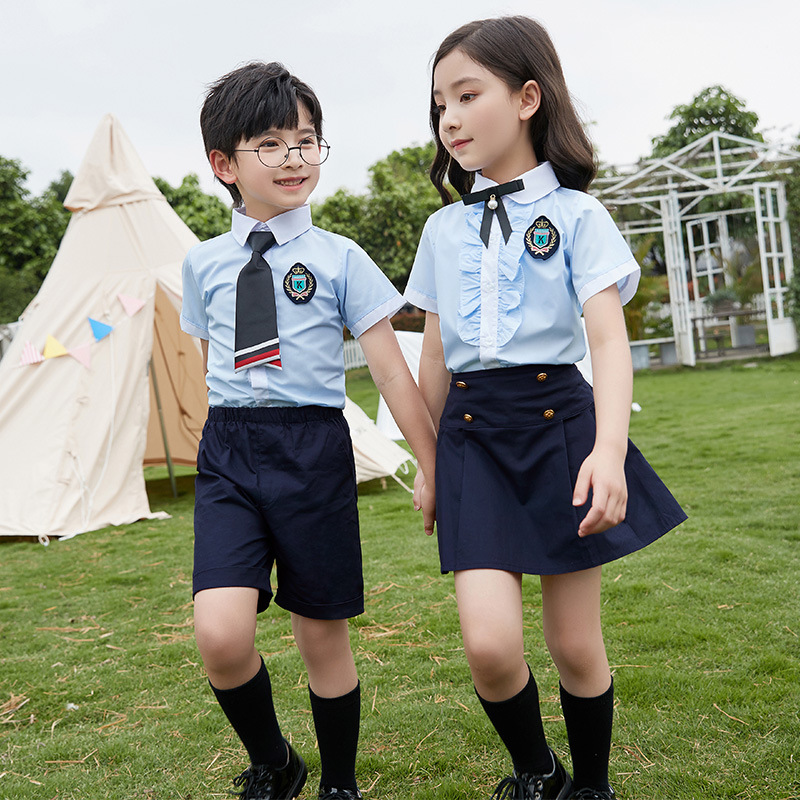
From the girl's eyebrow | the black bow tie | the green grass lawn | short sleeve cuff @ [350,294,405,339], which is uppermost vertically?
the girl's eyebrow

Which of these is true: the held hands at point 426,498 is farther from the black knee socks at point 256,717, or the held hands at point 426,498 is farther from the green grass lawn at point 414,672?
the green grass lawn at point 414,672

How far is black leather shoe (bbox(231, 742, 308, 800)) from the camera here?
84.5 inches

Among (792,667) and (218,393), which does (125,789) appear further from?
(792,667)

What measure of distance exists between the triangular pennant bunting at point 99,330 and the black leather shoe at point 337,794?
516 centimetres

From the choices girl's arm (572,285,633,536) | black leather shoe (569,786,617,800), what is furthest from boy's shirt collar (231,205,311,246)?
black leather shoe (569,786,617,800)

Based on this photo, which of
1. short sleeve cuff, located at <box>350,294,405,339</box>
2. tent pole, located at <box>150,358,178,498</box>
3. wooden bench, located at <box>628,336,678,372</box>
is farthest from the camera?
wooden bench, located at <box>628,336,678,372</box>

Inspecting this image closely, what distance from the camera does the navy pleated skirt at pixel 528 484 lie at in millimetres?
1874

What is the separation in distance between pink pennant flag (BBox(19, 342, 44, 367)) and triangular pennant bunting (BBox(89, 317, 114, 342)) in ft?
1.36

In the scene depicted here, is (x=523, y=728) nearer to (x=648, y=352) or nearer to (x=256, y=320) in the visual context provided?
(x=256, y=320)

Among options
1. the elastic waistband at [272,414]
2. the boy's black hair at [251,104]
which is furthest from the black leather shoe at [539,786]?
the boy's black hair at [251,104]

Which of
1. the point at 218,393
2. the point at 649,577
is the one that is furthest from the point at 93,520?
the point at 218,393

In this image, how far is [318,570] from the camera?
212 centimetres

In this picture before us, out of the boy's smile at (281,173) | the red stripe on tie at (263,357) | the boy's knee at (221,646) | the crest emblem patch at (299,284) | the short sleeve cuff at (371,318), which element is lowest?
the boy's knee at (221,646)

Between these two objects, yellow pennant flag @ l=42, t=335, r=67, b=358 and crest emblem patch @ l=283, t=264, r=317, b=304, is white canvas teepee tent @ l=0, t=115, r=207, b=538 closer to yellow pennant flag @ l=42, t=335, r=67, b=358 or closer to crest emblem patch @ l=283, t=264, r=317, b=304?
yellow pennant flag @ l=42, t=335, r=67, b=358
